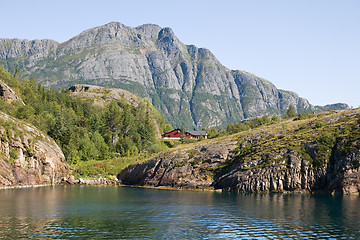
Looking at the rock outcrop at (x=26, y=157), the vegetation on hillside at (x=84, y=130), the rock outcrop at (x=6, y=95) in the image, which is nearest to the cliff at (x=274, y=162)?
the rock outcrop at (x=26, y=157)

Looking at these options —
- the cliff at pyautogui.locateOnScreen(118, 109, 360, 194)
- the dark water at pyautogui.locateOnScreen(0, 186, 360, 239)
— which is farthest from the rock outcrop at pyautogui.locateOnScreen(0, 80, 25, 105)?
the dark water at pyautogui.locateOnScreen(0, 186, 360, 239)

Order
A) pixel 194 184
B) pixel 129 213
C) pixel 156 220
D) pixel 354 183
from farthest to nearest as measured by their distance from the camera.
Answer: pixel 194 184 → pixel 354 183 → pixel 129 213 → pixel 156 220

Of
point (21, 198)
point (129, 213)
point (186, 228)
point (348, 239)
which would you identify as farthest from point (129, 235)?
point (21, 198)

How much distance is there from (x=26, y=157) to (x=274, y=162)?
78.3 m

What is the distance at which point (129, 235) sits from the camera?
147 feet

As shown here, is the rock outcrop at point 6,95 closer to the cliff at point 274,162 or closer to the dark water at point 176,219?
the cliff at point 274,162

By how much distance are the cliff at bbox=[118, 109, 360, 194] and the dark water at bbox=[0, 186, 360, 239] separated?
23.4 meters

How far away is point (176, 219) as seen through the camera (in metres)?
56.8

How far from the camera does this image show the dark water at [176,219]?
45438 millimetres

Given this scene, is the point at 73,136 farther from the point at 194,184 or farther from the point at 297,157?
the point at 297,157

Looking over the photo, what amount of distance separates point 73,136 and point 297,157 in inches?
3975

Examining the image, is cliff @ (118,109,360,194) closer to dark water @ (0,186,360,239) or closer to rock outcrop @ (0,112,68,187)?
dark water @ (0,186,360,239)

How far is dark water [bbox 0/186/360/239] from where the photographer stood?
4544cm

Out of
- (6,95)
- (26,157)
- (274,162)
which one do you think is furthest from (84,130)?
(274,162)
